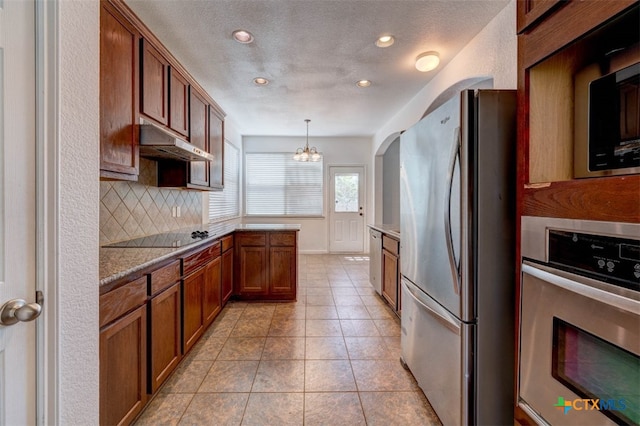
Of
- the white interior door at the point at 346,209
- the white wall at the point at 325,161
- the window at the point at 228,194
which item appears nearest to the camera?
the window at the point at 228,194

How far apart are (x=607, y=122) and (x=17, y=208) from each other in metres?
1.84

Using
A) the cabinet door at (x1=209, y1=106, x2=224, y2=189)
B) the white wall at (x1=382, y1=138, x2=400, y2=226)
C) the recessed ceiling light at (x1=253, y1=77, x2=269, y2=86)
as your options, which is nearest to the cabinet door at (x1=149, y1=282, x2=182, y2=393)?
the cabinet door at (x1=209, y1=106, x2=224, y2=189)

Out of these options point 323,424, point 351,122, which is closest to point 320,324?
point 323,424

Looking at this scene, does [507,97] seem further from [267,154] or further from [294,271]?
[267,154]

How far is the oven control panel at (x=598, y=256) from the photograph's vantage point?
718 mm

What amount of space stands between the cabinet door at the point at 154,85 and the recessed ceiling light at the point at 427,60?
2234 mm

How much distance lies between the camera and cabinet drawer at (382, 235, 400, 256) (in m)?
2.91

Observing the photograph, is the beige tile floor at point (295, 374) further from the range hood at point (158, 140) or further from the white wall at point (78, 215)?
the range hood at point (158, 140)

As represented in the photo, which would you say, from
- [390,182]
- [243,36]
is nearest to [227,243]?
[243,36]

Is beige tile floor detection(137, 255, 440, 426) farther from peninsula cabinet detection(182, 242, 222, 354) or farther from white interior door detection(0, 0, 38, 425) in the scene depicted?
white interior door detection(0, 0, 38, 425)

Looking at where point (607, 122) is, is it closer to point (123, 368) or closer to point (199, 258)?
point (123, 368)

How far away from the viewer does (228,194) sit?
5516 millimetres

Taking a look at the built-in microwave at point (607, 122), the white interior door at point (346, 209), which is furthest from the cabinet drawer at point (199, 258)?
the white interior door at point (346, 209)

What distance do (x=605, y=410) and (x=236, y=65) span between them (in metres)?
3.38
